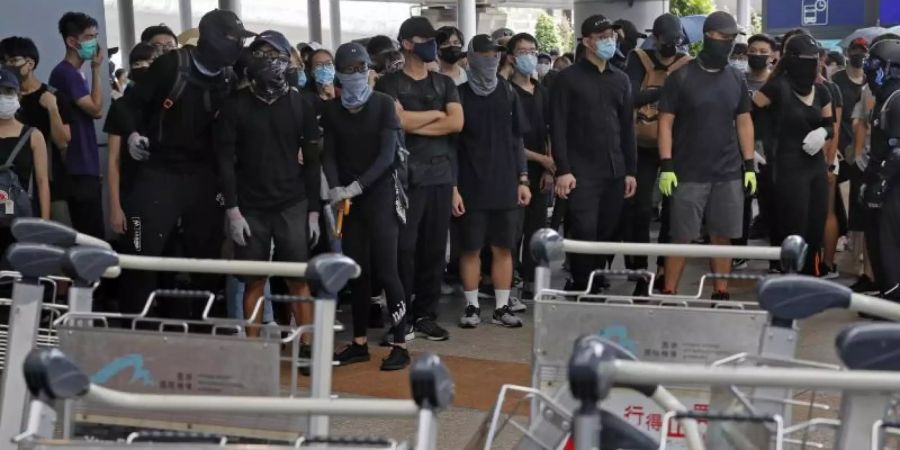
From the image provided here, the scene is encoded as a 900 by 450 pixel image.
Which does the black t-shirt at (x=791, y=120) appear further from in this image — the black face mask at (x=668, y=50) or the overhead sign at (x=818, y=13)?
the overhead sign at (x=818, y=13)

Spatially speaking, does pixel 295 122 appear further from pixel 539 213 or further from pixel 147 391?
pixel 147 391

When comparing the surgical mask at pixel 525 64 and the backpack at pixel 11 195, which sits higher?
the surgical mask at pixel 525 64

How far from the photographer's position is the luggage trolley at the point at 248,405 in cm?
240

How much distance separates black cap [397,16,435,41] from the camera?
7664mm

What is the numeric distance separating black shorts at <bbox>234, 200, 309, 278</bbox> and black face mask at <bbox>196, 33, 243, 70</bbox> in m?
0.82

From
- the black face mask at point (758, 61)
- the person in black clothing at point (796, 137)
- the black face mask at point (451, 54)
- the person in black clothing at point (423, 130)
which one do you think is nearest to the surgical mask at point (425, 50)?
the person in black clothing at point (423, 130)

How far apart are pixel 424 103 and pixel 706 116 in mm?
1983

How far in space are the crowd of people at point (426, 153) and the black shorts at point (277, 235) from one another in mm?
12

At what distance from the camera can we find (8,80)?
7.12 m

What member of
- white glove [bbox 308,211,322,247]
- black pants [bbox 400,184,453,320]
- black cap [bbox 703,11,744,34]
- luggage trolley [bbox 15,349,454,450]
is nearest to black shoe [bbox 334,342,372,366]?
black pants [bbox 400,184,453,320]

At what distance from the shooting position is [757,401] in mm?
3104

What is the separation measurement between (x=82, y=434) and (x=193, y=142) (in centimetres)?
357

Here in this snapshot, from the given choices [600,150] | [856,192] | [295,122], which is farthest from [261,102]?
[856,192]

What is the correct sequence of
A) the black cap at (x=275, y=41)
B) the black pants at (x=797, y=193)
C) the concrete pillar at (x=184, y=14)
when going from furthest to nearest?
the concrete pillar at (x=184, y=14) → the black pants at (x=797, y=193) → the black cap at (x=275, y=41)
